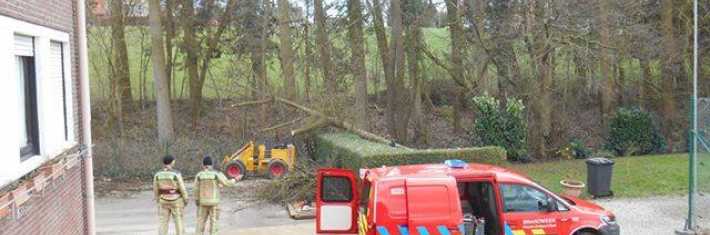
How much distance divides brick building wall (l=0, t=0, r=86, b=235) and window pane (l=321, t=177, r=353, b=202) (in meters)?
3.44

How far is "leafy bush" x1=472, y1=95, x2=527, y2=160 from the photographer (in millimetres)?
21328

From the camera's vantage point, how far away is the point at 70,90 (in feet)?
32.6

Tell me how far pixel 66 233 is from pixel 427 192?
4.69 meters

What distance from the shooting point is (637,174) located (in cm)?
1923

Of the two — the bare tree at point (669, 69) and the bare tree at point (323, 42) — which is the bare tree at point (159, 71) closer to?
the bare tree at point (323, 42)

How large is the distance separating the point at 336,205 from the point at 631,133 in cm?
1679

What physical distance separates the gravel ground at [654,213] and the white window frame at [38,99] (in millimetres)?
9519

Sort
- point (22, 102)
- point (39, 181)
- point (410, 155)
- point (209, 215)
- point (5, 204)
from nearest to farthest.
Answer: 1. point (5, 204)
2. point (39, 181)
3. point (22, 102)
4. point (209, 215)
5. point (410, 155)

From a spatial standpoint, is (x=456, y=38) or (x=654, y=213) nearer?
(x=654, y=213)

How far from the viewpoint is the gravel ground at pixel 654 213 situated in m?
13.0

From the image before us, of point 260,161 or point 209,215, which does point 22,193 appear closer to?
point 209,215

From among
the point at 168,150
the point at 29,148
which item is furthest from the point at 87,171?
the point at 168,150

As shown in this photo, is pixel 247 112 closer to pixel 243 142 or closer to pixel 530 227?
pixel 243 142

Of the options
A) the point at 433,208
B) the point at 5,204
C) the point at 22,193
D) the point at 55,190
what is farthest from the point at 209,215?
the point at 5,204
